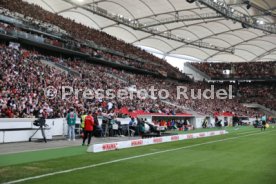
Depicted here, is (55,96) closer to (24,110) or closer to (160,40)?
(24,110)

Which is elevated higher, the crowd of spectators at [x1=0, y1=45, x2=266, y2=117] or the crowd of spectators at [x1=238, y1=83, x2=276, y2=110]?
the crowd of spectators at [x1=238, y1=83, x2=276, y2=110]

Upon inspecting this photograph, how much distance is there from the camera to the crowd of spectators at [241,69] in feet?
279

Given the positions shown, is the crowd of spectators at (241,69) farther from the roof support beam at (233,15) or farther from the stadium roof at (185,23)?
the roof support beam at (233,15)

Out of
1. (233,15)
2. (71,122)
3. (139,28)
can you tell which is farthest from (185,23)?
(71,122)

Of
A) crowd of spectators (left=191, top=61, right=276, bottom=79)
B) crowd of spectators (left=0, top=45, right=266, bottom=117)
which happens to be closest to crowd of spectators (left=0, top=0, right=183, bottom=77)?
crowd of spectators (left=0, top=45, right=266, bottom=117)

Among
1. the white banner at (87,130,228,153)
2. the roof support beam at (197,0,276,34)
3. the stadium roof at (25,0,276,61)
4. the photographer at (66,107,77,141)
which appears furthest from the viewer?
the stadium roof at (25,0,276,61)

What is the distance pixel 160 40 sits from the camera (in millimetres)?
70500

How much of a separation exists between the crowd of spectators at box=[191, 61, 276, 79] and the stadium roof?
2138 millimetres

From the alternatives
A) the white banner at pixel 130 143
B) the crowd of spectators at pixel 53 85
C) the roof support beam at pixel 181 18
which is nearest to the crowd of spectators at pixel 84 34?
the crowd of spectators at pixel 53 85

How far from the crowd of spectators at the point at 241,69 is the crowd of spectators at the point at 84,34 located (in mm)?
13621

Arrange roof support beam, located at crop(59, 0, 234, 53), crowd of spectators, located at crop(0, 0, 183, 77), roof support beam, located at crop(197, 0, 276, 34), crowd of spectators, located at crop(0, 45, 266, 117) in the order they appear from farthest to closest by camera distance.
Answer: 1. roof support beam, located at crop(59, 0, 234, 53)
2. crowd of spectators, located at crop(0, 0, 183, 77)
3. roof support beam, located at crop(197, 0, 276, 34)
4. crowd of spectators, located at crop(0, 45, 266, 117)

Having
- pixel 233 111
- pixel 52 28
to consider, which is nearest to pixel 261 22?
pixel 233 111

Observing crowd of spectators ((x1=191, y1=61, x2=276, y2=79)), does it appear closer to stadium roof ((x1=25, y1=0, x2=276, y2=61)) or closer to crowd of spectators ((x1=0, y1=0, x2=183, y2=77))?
stadium roof ((x1=25, y1=0, x2=276, y2=61))

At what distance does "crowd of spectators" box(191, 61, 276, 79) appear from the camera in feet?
279
